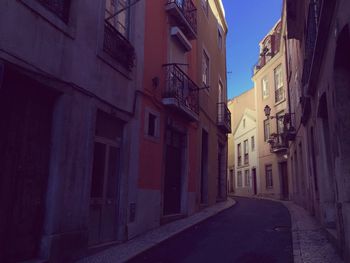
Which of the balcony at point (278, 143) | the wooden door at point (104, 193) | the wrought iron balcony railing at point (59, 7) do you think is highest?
the balcony at point (278, 143)

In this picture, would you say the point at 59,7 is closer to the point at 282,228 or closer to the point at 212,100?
the point at 282,228

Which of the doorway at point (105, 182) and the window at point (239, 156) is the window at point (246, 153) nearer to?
the window at point (239, 156)

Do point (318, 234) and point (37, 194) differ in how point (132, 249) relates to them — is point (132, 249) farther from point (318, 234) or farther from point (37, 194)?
point (318, 234)

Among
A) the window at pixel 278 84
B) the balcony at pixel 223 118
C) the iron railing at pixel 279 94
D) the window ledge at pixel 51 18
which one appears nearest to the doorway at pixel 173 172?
the window ledge at pixel 51 18

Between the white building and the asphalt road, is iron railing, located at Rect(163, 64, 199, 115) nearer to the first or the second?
the asphalt road

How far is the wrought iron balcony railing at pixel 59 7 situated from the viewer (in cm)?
589

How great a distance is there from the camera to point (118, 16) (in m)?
8.42

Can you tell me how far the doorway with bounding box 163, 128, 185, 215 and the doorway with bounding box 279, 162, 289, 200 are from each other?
14.5 metres

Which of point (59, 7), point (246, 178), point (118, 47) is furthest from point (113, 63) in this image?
point (246, 178)

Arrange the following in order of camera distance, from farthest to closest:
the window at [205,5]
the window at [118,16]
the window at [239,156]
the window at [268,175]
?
the window at [239,156] → the window at [268,175] → the window at [205,5] → the window at [118,16]

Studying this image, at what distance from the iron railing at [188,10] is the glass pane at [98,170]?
19.4 feet

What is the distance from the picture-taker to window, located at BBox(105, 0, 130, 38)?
798 centimetres

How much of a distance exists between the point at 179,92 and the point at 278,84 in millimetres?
15990

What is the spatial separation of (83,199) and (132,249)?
136cm
